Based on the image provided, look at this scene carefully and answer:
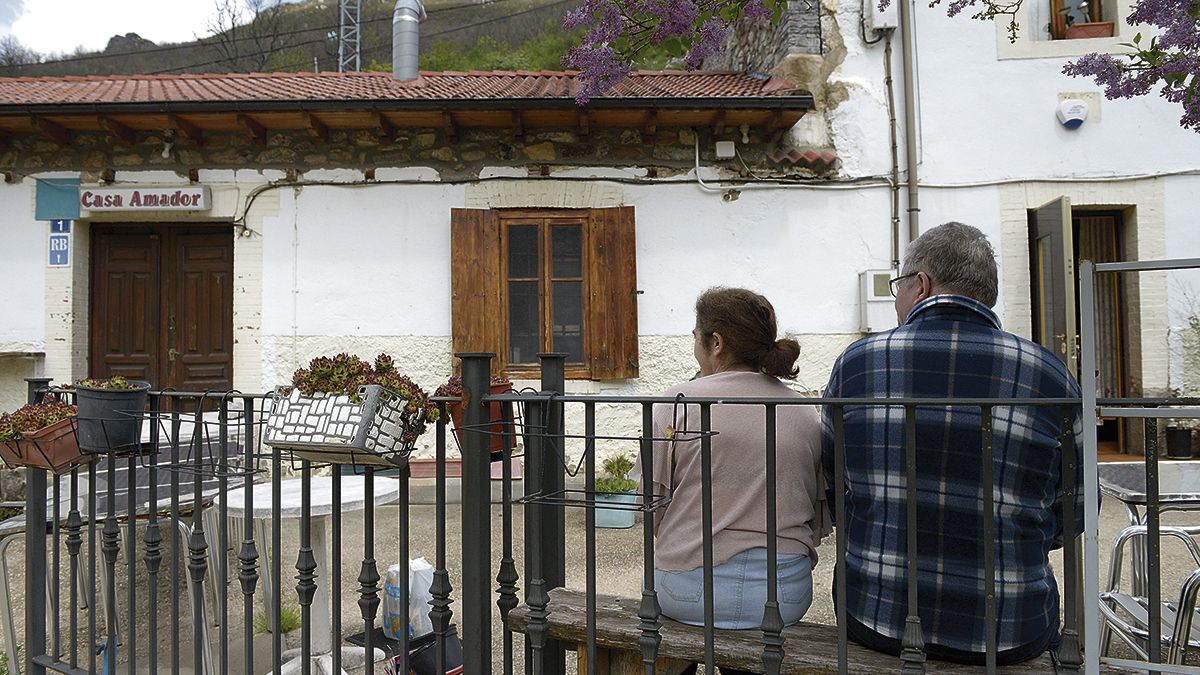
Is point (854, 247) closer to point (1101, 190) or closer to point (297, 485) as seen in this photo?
point (1101, 190)

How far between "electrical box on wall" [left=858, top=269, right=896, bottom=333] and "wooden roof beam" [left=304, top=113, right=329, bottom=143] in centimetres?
451

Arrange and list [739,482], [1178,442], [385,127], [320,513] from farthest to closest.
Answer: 1. [385,127]
2. [1178,442]
3. [320,513]
4. [739,482]

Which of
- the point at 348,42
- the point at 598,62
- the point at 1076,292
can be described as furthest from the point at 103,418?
the point at 348,42

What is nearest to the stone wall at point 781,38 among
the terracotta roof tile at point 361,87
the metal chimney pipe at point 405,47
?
the terracotta roof tile at point 361,87

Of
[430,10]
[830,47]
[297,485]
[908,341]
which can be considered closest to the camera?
[908,341]

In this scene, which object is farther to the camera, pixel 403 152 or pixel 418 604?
pixel 403 152

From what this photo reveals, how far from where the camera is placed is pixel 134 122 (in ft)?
20.7

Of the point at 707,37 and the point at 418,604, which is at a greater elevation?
the point at 707,37

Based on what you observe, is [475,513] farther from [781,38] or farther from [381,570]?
[781,38]

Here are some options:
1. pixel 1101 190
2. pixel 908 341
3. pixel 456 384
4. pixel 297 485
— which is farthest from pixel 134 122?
pixel 1101 190

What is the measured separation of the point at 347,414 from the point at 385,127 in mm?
5050

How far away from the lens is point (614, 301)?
6504mm

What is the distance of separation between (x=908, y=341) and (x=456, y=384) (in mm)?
1160

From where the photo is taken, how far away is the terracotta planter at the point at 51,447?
237 cm
